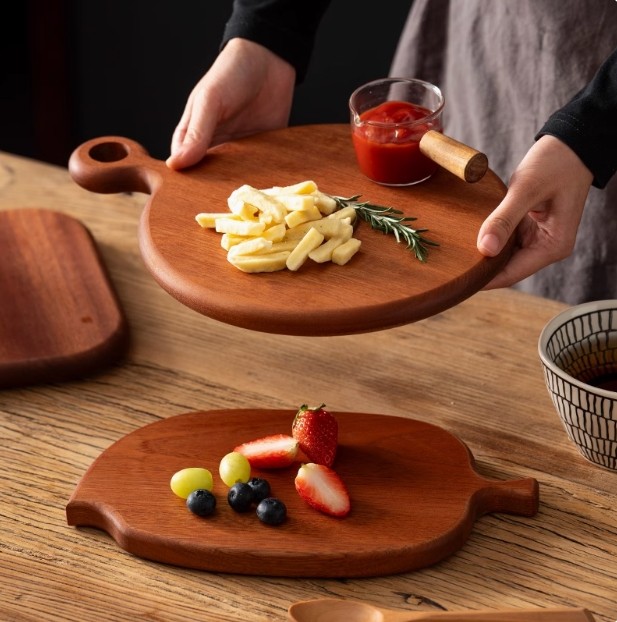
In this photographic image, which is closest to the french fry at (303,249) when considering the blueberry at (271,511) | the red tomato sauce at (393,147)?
the red tomato sauce at (393,147)

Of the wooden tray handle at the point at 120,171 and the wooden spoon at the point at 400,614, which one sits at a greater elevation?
the wooden tray handle at the point at 120,171

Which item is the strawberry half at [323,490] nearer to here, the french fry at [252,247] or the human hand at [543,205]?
the french fry at [252,247]

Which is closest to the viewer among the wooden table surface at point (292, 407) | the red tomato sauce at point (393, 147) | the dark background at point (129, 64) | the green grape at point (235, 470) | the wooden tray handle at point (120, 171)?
the wooden table surface at point (292, 407)

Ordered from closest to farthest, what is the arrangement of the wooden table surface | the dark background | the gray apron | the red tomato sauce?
the wooden table surface < the red tomato sauce < the gray apron < the dark background

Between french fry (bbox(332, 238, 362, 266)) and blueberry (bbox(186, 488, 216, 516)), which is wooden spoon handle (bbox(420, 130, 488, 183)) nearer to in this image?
french fry (bbox(332, 238, 362, 266))

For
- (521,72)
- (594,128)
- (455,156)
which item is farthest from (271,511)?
(521,72)

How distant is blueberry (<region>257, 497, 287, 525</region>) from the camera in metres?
1.41

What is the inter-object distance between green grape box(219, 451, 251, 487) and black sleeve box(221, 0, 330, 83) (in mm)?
929

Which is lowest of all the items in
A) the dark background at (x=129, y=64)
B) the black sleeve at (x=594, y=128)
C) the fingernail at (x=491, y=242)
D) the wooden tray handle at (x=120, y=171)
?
the dark background at (x=129, y=64)

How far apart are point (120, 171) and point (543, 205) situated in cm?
72

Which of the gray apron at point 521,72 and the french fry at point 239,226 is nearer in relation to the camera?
the french fry at point 239,226

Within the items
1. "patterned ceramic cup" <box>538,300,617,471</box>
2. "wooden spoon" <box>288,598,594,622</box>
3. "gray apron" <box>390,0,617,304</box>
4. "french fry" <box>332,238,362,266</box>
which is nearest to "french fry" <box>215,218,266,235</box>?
"french fry" <box>332,238,362,266</box>

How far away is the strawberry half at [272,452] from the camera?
1.49 meters

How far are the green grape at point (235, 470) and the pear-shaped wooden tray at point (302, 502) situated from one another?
0.07 feet
